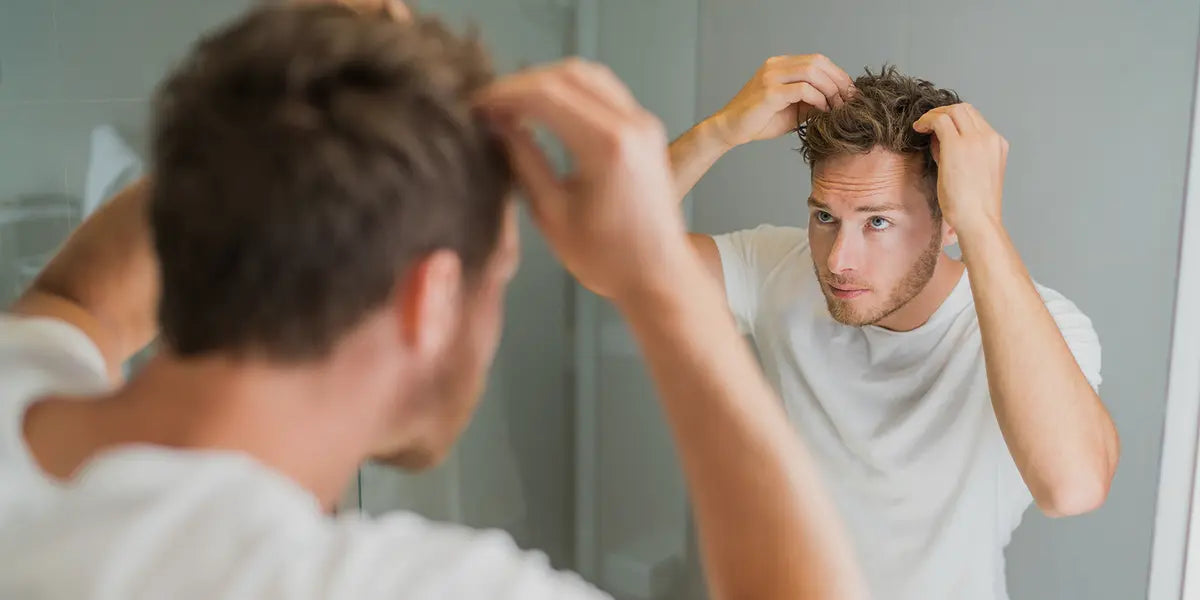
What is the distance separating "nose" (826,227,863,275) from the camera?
1228mm

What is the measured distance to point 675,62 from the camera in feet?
5.23

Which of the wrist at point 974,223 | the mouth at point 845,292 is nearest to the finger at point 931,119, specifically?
the wrist at point 974,223

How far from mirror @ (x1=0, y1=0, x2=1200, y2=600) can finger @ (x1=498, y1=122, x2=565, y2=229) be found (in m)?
0.69

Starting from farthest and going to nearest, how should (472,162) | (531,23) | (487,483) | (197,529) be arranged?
(487,483) < (531,23) < (472,162) < (197,529)

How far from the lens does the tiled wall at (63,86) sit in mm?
981

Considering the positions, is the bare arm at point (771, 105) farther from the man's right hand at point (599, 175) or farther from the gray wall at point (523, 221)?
the man's right hand at point (599, 175)

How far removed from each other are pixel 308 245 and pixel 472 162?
0.10 m

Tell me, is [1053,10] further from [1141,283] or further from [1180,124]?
[1141,283]

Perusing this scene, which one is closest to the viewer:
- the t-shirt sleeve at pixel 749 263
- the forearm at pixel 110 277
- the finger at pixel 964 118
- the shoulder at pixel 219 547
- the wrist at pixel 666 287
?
the shoulder at pixel 219 547

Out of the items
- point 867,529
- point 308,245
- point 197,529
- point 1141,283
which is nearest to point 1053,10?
point 1141,283

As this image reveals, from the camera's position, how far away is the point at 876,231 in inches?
48.8

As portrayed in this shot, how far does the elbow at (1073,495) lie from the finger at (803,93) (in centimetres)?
53

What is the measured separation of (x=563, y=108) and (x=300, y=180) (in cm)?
13

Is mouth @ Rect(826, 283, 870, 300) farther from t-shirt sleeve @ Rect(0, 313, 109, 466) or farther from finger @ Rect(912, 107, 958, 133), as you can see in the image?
t-shirt sleeve @ Rect(0, 313, 109, 466)
